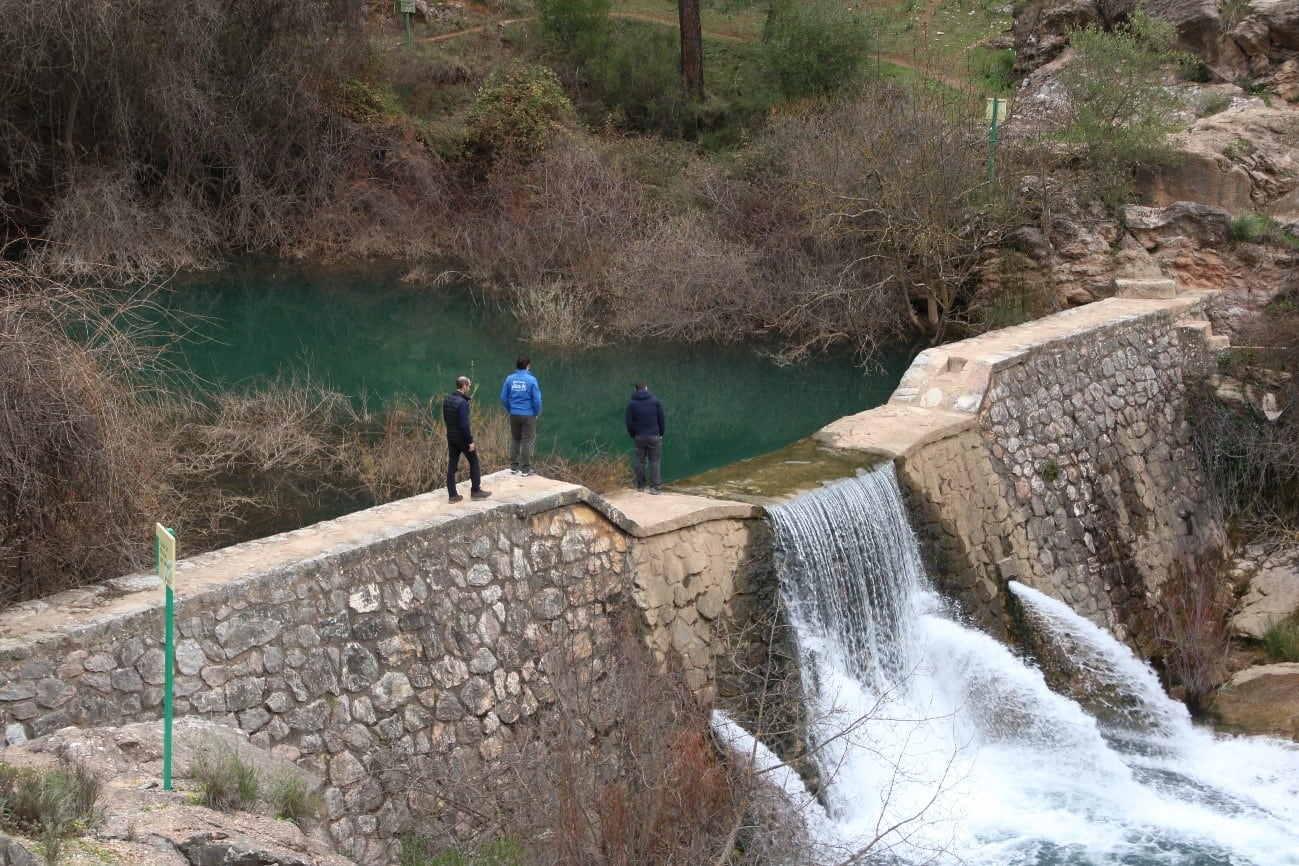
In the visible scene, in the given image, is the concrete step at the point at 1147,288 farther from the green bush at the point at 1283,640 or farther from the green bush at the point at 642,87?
the green bush at the point at 642,87

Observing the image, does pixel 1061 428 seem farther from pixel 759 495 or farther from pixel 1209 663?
pixel 759 495

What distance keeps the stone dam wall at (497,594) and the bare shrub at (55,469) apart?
380 mm

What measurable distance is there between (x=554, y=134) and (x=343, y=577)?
22.3 m

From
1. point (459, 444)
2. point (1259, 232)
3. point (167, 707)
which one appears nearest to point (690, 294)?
point (1259, 232)

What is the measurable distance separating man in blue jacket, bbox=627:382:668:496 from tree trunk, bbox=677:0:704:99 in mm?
21079

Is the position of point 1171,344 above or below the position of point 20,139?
below

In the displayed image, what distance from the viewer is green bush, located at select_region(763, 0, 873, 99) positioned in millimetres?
Answer: 28828

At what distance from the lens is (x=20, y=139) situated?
2519 cm

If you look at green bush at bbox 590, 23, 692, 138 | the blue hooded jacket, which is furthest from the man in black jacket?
green bush at bbox 590, 23, 692, 138

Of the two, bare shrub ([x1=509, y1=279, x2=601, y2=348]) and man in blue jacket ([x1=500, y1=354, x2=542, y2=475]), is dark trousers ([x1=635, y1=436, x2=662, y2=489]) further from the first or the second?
bare shrub ([x1=509, y1=279, x2=601, y2=348])

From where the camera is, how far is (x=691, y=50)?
32188 mm

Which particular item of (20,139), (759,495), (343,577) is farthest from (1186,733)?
(20,139)

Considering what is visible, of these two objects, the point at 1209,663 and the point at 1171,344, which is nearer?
the point at 1209,663

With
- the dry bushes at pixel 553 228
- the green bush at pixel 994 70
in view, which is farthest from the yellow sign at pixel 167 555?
the green bush at pixel 994 70
